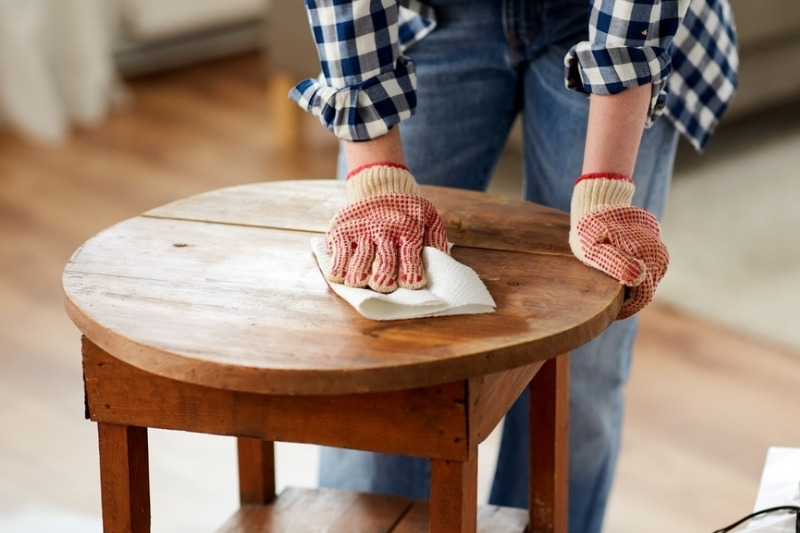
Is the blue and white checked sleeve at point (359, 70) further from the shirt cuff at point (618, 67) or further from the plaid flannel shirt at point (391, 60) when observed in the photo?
the shirt cuff at point (618, 67)

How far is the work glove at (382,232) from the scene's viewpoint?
807mm

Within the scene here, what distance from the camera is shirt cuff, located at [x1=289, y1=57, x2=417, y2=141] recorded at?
0.89 meters

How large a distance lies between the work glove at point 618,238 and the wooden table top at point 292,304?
15 mm

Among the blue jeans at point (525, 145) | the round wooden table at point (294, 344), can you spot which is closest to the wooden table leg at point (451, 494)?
the round wooden table at point (294, 344)

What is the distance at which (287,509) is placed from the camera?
1.05 m

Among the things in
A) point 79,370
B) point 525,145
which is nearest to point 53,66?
point 79,370

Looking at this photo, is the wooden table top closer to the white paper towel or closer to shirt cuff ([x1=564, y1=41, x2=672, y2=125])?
the white paper towel

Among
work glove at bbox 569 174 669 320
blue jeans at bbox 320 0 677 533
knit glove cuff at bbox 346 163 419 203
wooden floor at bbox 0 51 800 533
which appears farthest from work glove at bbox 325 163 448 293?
wooden floor at bbox 0 51 800 533

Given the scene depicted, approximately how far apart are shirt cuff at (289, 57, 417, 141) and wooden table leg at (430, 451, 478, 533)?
0.28 m

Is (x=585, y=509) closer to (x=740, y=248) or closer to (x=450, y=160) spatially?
(x=450, y=160)

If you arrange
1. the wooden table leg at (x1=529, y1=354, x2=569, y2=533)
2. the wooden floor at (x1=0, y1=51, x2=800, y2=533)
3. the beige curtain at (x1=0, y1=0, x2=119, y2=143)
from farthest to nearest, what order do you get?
the beige curtain at (x1=0, y1=0, x2=119, y2=143) → the wooden floor at (x1=0, y1=51, x2=800, y2=533) → the wooden table leg at (x1=529, y1=354, x2=569, y2=533)

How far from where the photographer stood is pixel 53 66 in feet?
9.38

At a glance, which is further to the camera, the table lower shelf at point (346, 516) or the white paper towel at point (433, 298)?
the table lower shelf at point (346, 516)

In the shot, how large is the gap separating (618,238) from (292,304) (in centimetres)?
25
